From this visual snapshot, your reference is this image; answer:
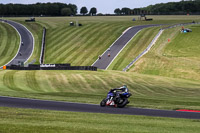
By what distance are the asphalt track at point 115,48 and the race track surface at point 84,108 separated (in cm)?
4835

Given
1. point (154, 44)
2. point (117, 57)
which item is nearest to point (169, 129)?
point (117, 57)

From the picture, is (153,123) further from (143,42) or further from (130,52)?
(143,42)

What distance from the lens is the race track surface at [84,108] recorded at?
24.0 m

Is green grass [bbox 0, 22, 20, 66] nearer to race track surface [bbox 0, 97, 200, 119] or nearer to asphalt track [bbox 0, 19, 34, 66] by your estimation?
asphalt track [bbox 0, 19, 34, 66]

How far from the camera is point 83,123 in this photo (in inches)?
754

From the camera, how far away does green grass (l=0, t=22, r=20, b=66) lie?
89.4 m

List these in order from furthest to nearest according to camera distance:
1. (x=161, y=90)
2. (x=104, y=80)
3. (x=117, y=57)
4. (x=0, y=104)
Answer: (x=117, y=57) < (x=104, y=80) < (x=161, y=90) < (x=0, y=104)

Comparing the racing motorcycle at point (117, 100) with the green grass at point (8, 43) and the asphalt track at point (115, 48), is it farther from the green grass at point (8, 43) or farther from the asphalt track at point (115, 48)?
the green grass at point (8, 43)

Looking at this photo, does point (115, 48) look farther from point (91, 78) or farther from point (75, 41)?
point (91, 78)

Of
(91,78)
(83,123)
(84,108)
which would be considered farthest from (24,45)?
(83,123)

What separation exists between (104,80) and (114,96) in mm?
21882

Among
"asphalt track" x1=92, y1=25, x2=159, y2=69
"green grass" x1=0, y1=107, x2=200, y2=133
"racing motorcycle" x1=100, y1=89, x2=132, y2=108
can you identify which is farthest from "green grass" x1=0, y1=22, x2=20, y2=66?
"green grass" x1=0, y1=107, x2=200, y2=133

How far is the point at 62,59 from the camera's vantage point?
284ft

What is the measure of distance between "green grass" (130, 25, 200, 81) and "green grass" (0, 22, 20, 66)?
3188 centimetres
